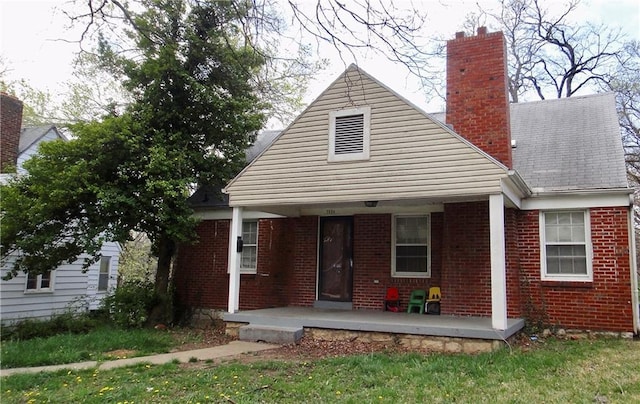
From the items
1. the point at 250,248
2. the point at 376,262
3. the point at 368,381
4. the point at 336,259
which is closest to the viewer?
the point at 368,381

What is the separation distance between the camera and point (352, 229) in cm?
1130

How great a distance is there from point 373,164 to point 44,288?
11.3 m

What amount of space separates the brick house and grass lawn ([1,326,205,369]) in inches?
65.6

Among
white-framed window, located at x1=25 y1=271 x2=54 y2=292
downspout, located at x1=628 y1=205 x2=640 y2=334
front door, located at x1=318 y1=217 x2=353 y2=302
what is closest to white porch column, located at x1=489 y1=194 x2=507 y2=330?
downspout, located at x1=628 y1=205 x2=640 y2=334

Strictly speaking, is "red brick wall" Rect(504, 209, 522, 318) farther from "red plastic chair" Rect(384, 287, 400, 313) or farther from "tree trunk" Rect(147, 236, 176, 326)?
"tree trunk" Rect(147, 236, 176, 326)

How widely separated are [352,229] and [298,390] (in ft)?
20.6

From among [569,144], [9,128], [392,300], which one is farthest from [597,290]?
[9,128]

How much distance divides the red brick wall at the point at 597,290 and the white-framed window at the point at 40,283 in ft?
42.6

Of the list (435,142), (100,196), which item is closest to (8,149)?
(100,196)

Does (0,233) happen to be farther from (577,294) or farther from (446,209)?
(577,294)

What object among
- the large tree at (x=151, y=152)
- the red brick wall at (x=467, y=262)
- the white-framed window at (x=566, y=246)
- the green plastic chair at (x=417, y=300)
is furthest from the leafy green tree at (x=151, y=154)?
the white-framed window at (x=566, y=246)

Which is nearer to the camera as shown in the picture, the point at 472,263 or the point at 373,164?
the point at 373,164

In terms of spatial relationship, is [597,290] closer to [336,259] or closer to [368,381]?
[336,259]

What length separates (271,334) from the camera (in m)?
8.88
